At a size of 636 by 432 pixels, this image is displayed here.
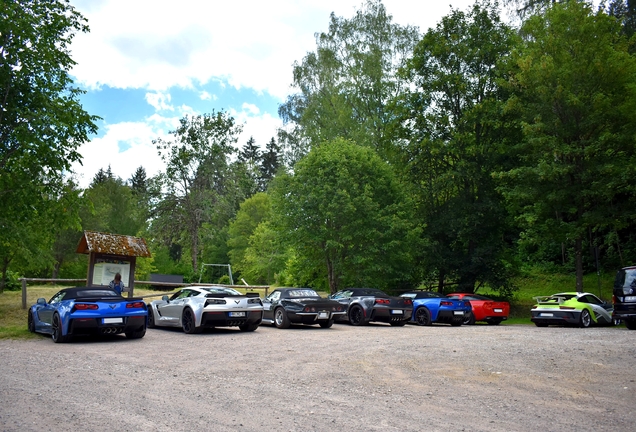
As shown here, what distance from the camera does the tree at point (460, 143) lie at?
89.7ft

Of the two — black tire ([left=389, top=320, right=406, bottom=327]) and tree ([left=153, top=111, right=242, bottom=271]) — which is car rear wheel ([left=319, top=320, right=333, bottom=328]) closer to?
black tire ([left=389, top=320, right=406, bottom=327])

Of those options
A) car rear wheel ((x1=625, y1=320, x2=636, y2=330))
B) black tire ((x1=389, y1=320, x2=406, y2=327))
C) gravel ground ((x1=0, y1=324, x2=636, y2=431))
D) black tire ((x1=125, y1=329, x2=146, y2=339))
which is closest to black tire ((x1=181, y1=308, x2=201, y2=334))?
black tire ((x1=125, y1=329, x2=146, y2=339))

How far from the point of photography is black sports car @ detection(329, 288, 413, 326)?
59.7 ft

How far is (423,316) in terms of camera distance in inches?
789

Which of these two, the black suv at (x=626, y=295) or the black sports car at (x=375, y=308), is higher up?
the black suv at (x=626, y=295)

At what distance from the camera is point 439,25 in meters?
29.5

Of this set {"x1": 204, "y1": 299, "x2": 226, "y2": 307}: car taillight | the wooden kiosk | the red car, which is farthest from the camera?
the wooden kiosk

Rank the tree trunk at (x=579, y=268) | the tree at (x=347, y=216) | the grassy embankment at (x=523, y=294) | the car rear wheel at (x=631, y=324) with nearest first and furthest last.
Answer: the car rear wheel at (x=631, y=324) → the grassy embankment at (x=523, y=294) → the tree trunk at (x=579, y=268) → the tree at (x=347, y=216)

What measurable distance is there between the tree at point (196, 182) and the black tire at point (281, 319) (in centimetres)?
2748

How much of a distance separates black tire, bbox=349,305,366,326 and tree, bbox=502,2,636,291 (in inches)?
344

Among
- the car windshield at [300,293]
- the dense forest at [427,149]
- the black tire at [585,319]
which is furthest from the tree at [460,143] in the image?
the car windshield at [300,293]

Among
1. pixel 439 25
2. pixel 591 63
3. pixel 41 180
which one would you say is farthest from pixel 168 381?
pixel 439 25

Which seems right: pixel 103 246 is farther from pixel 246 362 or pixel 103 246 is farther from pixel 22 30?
pixel 246 362

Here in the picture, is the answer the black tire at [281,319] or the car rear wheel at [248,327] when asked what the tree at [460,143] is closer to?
the black tire at [281,319]
